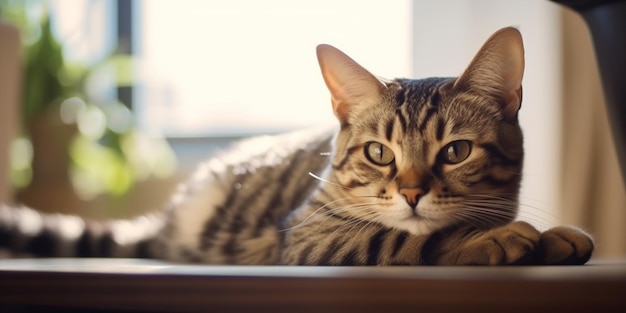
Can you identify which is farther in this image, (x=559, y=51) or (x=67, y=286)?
(x=559, y=51)

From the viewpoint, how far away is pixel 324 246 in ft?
2.34

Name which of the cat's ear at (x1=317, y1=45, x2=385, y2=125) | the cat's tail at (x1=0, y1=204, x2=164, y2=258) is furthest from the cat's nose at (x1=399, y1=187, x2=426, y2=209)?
the cat's tail at (x1=0, y1=204, x2=164, y2=258)

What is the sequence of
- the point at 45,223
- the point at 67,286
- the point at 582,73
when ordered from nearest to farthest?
1. the point at 67,286
2. the point at 45,223
3. the point at 582,73

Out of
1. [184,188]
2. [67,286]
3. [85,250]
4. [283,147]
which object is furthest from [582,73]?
[67,286]

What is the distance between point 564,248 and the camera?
2.06 feet

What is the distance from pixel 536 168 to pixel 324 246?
288 millimetres

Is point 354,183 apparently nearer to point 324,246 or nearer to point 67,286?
point 324,246

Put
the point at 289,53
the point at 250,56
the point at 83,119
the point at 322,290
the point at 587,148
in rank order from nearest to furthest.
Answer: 1. the point at 322,290
2. the point at 289,53
3. the point at 587,148
4. the point at 250,56
5. the point at 83,119

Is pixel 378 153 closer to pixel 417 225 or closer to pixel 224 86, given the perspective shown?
pixel 417 225

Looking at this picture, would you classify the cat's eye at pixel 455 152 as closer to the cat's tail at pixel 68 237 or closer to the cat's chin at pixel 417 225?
the cat's chin at pixel 417 225

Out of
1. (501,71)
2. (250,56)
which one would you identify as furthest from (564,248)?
(250,56)

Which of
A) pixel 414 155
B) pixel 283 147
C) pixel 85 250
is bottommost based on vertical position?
pixel 85 250

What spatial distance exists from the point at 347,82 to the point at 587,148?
96 cm

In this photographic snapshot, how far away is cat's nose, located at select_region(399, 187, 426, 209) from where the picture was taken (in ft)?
2.12
